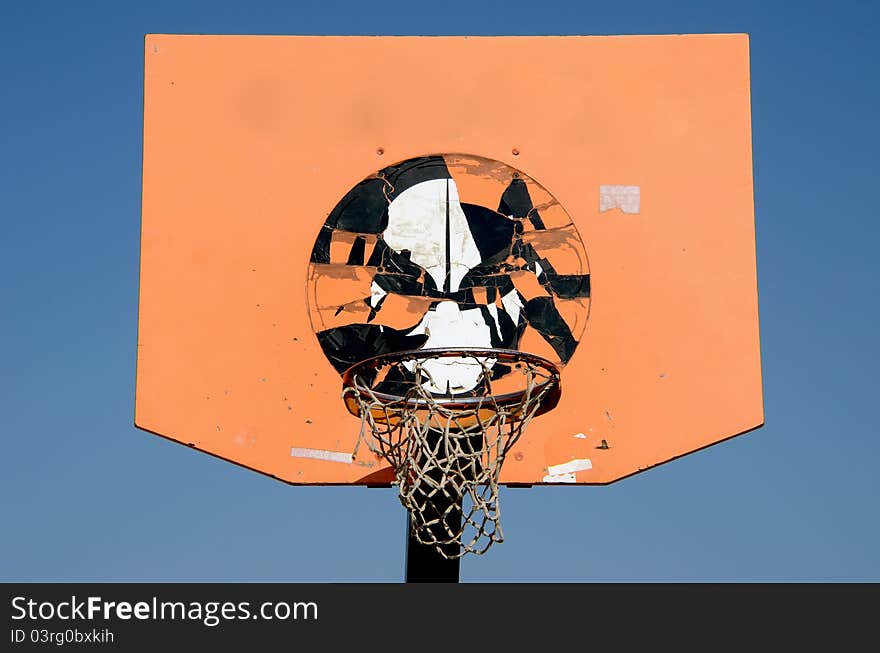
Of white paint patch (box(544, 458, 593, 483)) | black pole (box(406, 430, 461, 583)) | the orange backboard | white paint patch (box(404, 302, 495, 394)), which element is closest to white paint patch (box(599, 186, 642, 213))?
the orange backboard

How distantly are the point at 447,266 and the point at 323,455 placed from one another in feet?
2.98

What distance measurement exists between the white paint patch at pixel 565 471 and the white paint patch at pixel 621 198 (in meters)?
1.05

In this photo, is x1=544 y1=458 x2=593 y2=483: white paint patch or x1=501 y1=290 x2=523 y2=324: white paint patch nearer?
x1=544 y1=458 x2=593 y2=483: white paint patch

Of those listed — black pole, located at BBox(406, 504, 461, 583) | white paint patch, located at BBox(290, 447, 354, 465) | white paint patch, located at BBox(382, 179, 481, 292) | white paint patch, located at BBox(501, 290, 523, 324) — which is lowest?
black pole, located at BBox(406, 504, 461, 583)

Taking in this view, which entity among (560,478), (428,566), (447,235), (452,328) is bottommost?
(428,566)

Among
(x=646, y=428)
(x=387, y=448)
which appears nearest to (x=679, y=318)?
(x=646, y=428)

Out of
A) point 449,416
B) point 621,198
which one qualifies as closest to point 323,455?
point 449,416

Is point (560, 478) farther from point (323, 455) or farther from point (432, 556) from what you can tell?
point (323, 455)

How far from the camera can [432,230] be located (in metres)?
6.38

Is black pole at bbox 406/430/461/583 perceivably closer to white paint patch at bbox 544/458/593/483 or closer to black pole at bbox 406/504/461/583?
black pole at bbox 406/504/461/583

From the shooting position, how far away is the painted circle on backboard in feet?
20.4

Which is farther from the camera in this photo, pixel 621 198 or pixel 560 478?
pixel 621 198

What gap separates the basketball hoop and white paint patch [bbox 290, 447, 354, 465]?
0.30 feet
